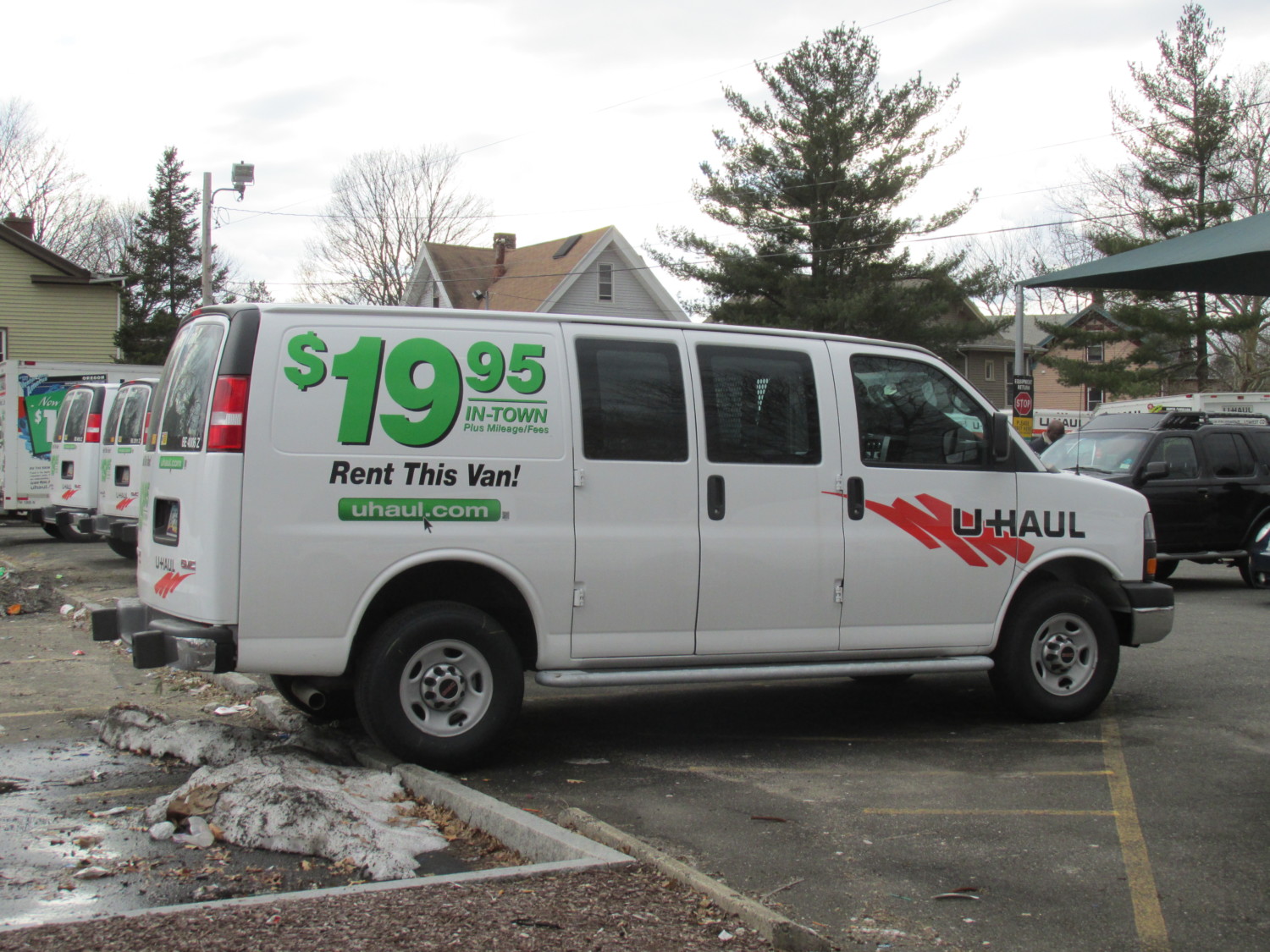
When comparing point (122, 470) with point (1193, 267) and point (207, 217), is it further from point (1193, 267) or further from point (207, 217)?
point (207, 217)

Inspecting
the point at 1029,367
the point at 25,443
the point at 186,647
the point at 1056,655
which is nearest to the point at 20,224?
the point at 25,443

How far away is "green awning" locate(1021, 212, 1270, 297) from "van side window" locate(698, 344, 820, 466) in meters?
1.32

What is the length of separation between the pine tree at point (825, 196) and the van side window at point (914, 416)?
2459 cm

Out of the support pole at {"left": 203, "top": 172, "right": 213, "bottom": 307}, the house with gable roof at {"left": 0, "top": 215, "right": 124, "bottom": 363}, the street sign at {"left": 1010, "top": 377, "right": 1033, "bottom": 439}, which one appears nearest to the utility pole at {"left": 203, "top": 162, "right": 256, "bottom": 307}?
the support pole at {"left": 203, "top": 172, "right": 213, "bottom": 307}

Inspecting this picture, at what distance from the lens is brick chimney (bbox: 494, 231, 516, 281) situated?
156 ft

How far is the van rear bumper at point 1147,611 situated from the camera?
24.3 feet

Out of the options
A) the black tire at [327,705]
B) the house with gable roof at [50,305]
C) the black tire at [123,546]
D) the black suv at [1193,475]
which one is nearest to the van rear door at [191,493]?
the black tire at [327,705]

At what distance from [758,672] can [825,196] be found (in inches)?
1071

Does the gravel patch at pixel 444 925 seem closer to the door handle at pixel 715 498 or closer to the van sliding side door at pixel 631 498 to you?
the van sliding side door at pixel 631 498

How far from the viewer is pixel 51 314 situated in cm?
3684

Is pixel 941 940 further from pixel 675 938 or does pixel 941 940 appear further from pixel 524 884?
pixel 524 884

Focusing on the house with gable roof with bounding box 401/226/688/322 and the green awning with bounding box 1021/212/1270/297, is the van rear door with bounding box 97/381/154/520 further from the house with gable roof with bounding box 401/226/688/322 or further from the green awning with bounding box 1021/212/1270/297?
the house with gable roof with bounding box 401/226/688/322

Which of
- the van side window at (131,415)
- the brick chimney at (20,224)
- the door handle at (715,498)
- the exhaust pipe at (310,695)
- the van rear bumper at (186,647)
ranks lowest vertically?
the exhaust pipe at (310,695)

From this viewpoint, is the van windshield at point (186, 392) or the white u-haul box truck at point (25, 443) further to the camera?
the white u-haul box truck at point (25, 443)
